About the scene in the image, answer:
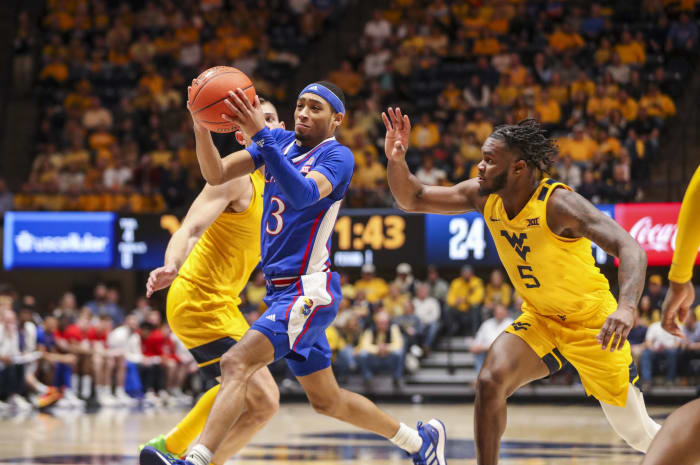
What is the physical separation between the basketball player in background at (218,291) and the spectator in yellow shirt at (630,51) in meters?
11.2

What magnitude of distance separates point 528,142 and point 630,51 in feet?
37.6

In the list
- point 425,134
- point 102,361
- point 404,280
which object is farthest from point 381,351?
point 102,361

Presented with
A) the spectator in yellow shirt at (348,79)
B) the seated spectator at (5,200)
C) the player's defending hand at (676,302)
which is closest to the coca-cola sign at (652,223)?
the spectator in yellow shirt at (348,79)

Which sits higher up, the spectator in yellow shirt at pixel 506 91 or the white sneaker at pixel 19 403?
the spectator in yellow shirt at pixel 506 91

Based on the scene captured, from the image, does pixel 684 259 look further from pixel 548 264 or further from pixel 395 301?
pixel 395 301

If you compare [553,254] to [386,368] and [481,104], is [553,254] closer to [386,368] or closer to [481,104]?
[386,368]

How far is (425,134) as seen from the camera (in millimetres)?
15445

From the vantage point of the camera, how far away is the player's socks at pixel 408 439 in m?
5.29

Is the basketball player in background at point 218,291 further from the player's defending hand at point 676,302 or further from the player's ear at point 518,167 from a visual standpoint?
the player's defending hand at point 676,302

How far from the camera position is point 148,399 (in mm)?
13750

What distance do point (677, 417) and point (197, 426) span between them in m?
2.75

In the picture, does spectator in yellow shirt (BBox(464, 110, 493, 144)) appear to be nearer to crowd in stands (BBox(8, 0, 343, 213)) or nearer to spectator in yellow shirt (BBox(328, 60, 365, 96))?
spectator in yellow shirt (BBox(328, 60, 365, 96))

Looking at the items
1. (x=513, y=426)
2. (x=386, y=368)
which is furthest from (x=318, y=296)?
(x=386, y=368)

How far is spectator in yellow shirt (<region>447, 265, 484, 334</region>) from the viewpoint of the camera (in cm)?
1419
